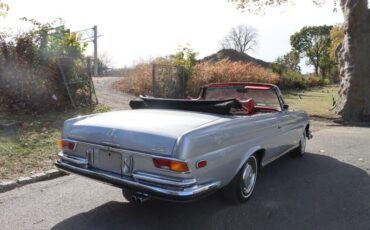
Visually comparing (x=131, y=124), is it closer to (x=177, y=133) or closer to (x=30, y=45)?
(x=177, y=133)

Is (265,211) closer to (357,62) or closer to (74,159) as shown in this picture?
(74,159)

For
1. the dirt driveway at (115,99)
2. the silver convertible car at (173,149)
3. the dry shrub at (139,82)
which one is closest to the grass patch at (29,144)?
the silver convertible car at (173,149)

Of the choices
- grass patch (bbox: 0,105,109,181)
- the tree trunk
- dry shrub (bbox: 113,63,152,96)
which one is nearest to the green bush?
grass patch (bbox: 0,105,109,181)

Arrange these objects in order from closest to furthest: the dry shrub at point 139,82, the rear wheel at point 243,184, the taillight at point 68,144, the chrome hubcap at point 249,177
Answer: the taillight at point 68,144, the rear wheel at point 243,184, the chrome hubcap at point 249,177, the dry shrub at point 139,82

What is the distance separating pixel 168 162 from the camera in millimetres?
3496

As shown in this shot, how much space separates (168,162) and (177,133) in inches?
11.7

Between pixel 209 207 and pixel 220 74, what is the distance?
15.0 m

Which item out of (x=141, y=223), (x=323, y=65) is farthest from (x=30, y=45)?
(x=323, y=65)

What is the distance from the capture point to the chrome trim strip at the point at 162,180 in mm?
3480

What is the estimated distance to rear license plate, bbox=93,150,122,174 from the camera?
3809mm

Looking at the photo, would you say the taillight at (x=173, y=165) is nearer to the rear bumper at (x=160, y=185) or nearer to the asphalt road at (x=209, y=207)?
the rear bumper at (x=160, y=185)

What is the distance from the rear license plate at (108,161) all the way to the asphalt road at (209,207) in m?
0.61

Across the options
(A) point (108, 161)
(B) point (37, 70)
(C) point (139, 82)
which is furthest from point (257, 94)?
(C) point (139, 82)

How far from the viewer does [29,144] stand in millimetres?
7141
